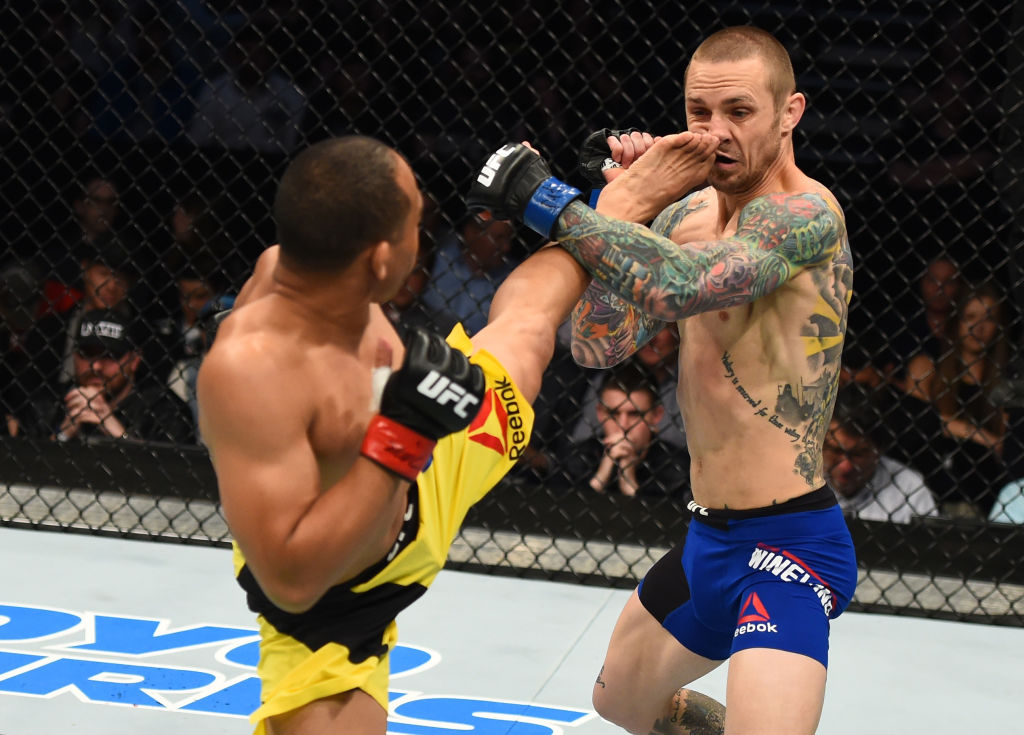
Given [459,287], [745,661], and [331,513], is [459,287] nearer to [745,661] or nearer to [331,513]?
[745,661]

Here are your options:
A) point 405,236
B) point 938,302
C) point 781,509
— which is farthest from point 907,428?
point 405,236

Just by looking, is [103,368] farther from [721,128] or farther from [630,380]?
[721,128]

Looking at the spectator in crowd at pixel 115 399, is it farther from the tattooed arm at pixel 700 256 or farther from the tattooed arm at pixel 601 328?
the tattooed arm at pixel 700 256

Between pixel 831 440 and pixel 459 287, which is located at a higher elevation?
pixel 459 287

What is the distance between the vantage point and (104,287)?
423 cm

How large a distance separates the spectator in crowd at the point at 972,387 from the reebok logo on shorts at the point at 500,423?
91.3 inches

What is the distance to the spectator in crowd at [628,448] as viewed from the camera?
3822mm

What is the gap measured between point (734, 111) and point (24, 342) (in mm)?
3096

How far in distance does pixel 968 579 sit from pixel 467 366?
2695mm

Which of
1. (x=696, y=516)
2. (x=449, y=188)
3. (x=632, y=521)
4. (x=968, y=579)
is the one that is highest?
(x=449, y=188)

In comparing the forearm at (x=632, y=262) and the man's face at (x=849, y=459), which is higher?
the forearm at (x=632, y=262)

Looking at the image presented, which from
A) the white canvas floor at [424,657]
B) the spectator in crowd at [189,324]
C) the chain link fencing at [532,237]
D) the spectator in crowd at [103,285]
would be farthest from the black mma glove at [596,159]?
the spectator in crowd at [103,285]

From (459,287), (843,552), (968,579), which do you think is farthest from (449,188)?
(843,552)

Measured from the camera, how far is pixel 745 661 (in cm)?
176
